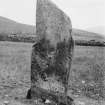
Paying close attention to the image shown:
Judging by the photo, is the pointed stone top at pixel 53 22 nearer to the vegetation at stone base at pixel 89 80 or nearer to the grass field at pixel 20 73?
the grass field at pixel 20 73

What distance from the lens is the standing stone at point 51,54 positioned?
6.55 m

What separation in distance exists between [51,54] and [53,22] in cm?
79

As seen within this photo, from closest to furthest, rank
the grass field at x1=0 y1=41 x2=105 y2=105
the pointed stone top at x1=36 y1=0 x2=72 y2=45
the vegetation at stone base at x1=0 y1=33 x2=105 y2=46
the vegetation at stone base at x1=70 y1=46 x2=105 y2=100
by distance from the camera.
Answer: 1. the pointed stone top at x1=36 y1=0 x2=72 y2=45
2. the grass field at x1=0 y1=41 x2=105 y2=105
3. the vegetation at stone base at x1=70 y1=46 x2=105 y2=100
4. the vegetation at stone base at x1=0 y1=33 x2=105 y2=46

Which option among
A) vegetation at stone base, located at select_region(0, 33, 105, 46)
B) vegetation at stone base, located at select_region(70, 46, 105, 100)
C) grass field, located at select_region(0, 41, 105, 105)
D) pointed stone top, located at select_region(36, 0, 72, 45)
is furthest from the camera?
vegetation at stone base, located at select_region(0, 33, 105, 46)

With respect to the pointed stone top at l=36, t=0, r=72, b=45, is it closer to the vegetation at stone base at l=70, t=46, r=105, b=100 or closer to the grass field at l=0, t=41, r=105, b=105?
the grass field at l=0, t=41, r=105, b=105

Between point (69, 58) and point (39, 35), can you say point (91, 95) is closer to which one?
point (69, 58)

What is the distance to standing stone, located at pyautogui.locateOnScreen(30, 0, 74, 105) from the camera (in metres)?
6.55

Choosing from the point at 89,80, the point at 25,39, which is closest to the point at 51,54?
the point at 89,80

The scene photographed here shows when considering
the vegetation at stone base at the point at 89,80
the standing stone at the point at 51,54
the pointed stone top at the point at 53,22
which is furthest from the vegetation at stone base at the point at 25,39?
the pointed stone top at the point at 53,22

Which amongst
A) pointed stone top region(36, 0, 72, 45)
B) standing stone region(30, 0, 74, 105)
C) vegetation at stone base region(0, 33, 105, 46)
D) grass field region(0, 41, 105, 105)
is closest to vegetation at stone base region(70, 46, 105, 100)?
grass field region(0, 41, 105, 105)

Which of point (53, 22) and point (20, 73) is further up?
point (53, 22)

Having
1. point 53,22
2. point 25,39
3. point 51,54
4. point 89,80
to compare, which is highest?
point 53,22

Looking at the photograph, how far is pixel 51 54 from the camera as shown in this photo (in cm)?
668

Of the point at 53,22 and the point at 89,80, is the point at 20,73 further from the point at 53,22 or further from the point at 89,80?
the point at 53,22
